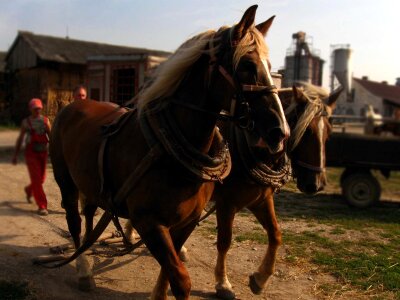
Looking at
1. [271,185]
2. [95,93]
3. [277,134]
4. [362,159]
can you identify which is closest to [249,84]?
[277,134]

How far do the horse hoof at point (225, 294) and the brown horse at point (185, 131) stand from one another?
1205 millimetres

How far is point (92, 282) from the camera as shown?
3.70 meters

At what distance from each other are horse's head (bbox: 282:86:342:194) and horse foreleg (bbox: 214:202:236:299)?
0.72 metres

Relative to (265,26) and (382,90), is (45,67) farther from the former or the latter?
(382,90)

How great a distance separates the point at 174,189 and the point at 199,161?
0.22 m

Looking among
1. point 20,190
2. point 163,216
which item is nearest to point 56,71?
point 20,190

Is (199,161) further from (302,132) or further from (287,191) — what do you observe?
(287,191)

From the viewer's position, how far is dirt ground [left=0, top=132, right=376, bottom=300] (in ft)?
12.1

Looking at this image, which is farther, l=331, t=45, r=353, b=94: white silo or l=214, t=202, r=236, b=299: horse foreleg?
l=331, t=45, r=353, b=94: white silo

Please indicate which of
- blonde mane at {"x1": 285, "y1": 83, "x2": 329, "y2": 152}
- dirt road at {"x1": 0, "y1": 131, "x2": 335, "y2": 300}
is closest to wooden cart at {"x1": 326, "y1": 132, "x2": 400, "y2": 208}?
dirt road at {"x1": 0, "y1": 131, "x2": 335, "y2": 300}

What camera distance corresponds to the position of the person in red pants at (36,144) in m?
6.04

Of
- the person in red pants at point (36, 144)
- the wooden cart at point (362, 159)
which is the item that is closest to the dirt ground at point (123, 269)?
the person in red pants at point (36, 144)

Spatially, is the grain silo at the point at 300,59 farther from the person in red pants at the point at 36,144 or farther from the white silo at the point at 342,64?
the person in red pants at the point at 36,144

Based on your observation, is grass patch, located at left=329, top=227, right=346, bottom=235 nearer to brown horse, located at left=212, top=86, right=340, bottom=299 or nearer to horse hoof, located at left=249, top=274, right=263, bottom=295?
brown horse, located at left=212, top=86, right=340, bottom=299
